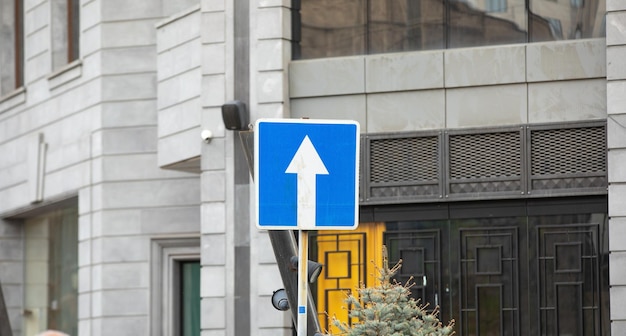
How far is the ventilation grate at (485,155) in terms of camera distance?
19828mm

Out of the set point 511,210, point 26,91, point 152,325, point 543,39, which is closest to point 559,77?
point 543,39

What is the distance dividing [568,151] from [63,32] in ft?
38.7

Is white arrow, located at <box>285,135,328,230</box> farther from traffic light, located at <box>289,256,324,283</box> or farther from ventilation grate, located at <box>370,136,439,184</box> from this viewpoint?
ventilation grate, located at <box>370,136,439,184</box>

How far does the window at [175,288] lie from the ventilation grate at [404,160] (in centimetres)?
577

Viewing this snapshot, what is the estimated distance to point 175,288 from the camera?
25953mm

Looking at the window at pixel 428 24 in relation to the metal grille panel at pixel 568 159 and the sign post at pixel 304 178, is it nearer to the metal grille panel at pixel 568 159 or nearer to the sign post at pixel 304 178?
the metal grille panel at pixel 568 159

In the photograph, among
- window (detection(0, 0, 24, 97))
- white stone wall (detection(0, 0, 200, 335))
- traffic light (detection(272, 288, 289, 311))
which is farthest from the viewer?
window (detection(0, 0, 24, 97))

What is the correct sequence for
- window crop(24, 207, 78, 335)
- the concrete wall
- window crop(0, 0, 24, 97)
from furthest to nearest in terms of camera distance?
window crop(0, 0, 24, 97) < window crop(24, 207, 78, 335) < the concrete wall

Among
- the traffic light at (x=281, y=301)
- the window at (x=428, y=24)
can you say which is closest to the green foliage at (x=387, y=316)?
the traffic light at (x=281, y=301)

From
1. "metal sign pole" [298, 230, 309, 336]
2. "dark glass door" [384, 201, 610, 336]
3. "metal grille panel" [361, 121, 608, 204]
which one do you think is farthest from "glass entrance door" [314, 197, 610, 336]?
"metal sign pole" [298, 230, 309, 336]

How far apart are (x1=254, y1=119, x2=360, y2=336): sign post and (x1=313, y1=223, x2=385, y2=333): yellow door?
37.5 ft

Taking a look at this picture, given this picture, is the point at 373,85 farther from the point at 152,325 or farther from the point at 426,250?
the point at 152,325

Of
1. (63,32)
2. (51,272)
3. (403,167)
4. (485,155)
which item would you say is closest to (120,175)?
(63,32)

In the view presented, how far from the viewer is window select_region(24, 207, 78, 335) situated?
28500 millimetres
